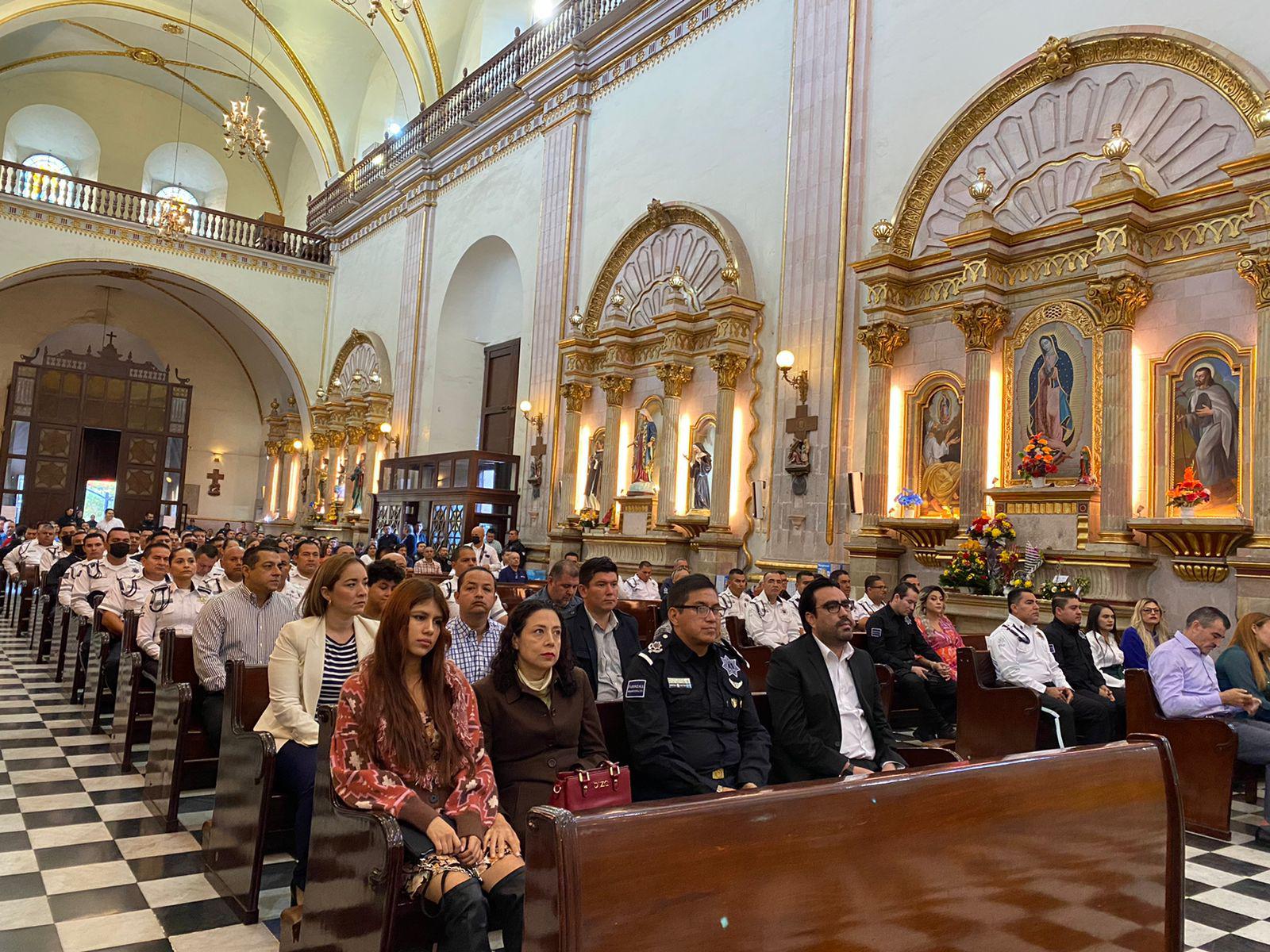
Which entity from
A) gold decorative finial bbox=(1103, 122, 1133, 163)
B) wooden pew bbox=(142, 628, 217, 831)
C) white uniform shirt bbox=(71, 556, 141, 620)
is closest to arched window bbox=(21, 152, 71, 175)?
white uniform shirt bbox=(71, 556, 141, 620)

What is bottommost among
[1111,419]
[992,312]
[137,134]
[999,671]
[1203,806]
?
[1203,806]

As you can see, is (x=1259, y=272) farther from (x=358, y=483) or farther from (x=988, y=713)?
(x=358, y=483)

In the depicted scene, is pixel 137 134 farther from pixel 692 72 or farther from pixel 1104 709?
pixel 1104 709

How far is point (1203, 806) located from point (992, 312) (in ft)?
16.9

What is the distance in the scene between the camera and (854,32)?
1073 centimetres

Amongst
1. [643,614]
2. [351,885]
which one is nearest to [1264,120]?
[643,614]

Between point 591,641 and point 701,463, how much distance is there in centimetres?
783

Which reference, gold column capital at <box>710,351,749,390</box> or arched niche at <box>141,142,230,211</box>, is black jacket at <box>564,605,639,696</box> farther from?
arched niche at <box>141,142,230,211</box>

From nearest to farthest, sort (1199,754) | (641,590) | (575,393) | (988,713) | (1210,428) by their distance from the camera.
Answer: (1199,754)
(988,713)
(1210,428)
(641,590)
(575,393)

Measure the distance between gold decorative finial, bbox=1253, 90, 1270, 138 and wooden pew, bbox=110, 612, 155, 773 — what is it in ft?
28.0

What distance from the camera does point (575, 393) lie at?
14492 millimetres

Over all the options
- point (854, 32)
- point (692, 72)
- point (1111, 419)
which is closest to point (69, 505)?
point (692, 72)

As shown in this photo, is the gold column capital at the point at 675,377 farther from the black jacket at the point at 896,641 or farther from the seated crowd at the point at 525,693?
the seated crowd at the point at 525,693

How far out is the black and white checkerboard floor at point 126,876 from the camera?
3.23m
